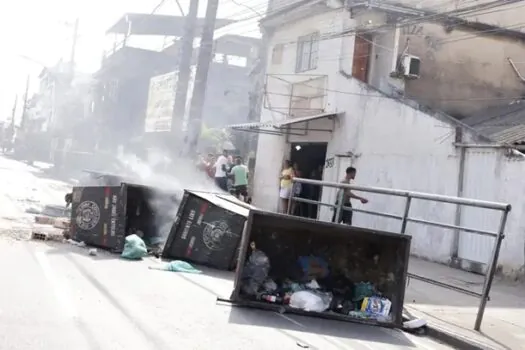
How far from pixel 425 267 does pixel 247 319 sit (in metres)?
6.24

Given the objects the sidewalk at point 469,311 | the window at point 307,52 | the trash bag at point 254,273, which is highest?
the window at point 307,52

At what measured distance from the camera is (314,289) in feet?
22.9

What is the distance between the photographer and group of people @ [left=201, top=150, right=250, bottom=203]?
1739 centimetres

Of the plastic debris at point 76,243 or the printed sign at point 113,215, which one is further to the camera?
the plastic debris at point 76,243

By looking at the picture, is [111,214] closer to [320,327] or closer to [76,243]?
[76,243]

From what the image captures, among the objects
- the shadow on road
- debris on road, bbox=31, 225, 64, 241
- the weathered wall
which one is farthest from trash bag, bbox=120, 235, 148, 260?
the weathered wall

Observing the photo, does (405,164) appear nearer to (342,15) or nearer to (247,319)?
(342,15)

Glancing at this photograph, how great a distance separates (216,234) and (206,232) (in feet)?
0.52

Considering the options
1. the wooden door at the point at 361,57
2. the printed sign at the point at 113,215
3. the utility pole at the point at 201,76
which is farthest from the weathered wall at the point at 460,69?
the printed sign at the point at 113,215

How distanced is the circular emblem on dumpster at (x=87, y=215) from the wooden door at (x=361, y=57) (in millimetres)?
9472

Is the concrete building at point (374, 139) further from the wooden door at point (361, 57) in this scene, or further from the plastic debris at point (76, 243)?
the plastic debris at point (76, 243)

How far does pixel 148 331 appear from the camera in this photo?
5.11 m

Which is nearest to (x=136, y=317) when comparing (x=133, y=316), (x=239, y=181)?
(x=133, y=316)

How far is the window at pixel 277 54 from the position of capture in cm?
2075
